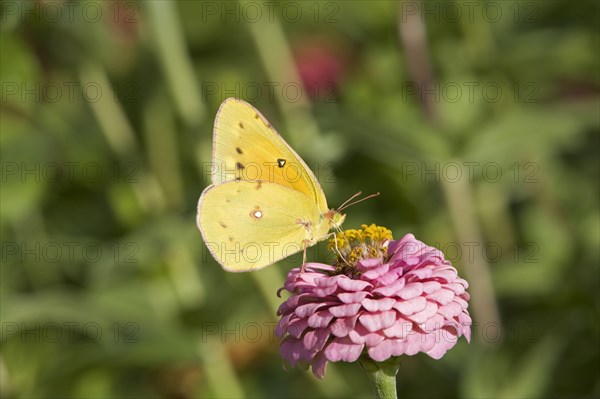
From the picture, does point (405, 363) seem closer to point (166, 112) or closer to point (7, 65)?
point (166, 112)

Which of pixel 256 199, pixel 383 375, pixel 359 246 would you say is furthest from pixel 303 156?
pixel 383 375

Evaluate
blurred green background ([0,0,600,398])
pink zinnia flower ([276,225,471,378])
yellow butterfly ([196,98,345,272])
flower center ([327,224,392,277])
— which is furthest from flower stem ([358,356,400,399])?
blurred green background ([0,0,600,398])

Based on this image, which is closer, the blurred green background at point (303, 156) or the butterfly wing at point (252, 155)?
the butterfly wing at point (252, 155)

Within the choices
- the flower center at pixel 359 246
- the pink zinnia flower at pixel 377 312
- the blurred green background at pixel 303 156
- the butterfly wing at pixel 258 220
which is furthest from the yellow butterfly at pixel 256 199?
the blurred green background at pixel 303 156

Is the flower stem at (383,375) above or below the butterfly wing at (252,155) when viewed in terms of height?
below

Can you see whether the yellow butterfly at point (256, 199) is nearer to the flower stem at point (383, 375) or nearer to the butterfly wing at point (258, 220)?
the butterfly wing at point (258, 220)

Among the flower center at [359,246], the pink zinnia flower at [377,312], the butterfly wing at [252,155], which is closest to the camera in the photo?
the pink zinnia flower at [377,312]

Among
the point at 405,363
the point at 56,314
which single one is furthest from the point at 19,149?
the point at 405,363

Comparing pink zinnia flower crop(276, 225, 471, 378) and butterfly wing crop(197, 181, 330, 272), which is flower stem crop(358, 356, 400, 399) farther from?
butterfly wing crop(197, 181, 330, 272)
